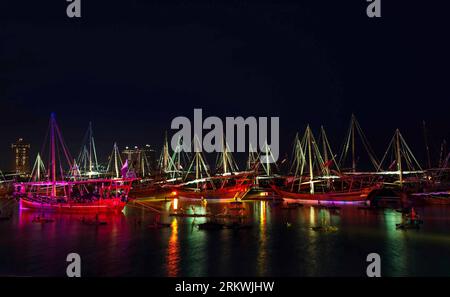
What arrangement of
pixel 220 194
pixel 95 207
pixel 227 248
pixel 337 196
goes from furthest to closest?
pixel 220 194 → pixel 337 196 → pixel 95 207 → pixel 227 248

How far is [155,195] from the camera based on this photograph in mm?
89125

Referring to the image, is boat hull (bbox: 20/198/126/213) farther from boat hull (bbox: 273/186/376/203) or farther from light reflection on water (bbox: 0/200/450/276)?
boat hull (bbox: 273/186/376/203)

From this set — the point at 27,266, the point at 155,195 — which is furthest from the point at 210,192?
the point at 27,266

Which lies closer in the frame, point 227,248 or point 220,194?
point 227,248

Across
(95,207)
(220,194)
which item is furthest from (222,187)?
(95,207)

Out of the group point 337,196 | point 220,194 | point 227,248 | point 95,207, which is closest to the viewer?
point 227,248

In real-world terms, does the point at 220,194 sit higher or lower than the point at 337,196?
A: lower

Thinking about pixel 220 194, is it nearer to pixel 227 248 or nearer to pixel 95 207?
pixel 95 207

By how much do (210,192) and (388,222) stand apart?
44087 millimetres

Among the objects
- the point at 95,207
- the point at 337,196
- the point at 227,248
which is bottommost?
the point at 227,248

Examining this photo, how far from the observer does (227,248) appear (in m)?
30.8
